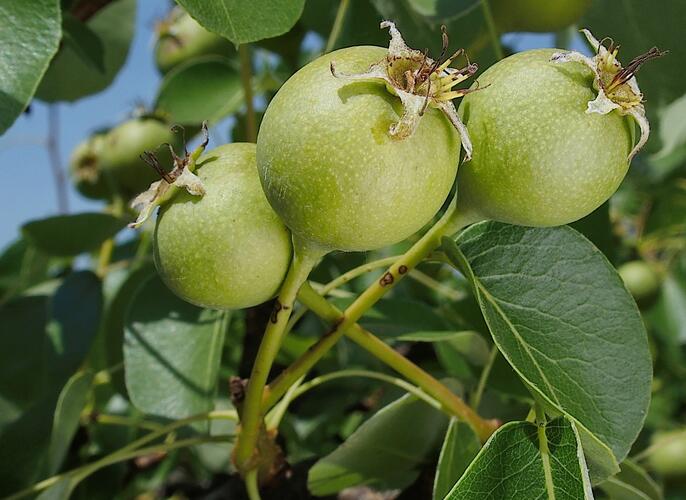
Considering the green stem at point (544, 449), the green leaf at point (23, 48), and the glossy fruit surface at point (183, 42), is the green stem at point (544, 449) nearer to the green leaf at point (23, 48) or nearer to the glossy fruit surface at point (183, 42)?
the green leaf at point (23, 48)

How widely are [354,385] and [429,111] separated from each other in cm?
149

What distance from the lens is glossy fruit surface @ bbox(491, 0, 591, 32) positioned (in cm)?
138

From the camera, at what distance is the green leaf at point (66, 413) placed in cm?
132

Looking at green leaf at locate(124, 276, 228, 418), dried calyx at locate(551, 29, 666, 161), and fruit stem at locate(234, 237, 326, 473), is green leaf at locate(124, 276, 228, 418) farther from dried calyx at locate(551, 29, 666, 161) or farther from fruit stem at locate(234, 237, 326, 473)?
dried calyx at locate(551, 29, 666, 161)

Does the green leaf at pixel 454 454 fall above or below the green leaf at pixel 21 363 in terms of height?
above

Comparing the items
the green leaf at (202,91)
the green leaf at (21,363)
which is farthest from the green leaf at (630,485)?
the green leaf at (202,91)

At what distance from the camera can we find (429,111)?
0.77 m

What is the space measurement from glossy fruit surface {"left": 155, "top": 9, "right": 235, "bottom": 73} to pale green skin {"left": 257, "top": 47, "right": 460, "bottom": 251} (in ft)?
4.96

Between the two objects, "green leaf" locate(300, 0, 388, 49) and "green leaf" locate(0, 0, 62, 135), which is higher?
"green leaf" locate(0, 0, 62, 135)

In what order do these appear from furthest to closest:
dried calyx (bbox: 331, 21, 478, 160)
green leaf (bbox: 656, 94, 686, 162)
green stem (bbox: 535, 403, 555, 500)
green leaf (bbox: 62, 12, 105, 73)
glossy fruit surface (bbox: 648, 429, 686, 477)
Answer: glossy fruit surface (bbox: 648, 429, 686, 477), green leaf (bbox: 656, 94, 686, 162), green leaf (bbox: 62, 12, 105, 73), green stem (bbox: 535, 403, 555, 500), dried calyx (bbox: 331, 21, 478, 160)

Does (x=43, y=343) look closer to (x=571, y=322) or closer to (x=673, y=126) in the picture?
(x=571, y=322)

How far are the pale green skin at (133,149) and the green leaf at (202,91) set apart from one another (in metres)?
0.08

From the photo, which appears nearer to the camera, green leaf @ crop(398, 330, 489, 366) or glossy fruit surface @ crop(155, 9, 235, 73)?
green leaf @ crop(398, 330, 489, 366)

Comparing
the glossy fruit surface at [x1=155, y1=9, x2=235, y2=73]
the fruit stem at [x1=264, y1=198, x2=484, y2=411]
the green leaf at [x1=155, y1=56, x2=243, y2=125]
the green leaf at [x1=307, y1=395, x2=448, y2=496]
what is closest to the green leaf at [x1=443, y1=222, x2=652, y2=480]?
the fruit stem at [x1=264, y1=198, x2=484, y2=411]
